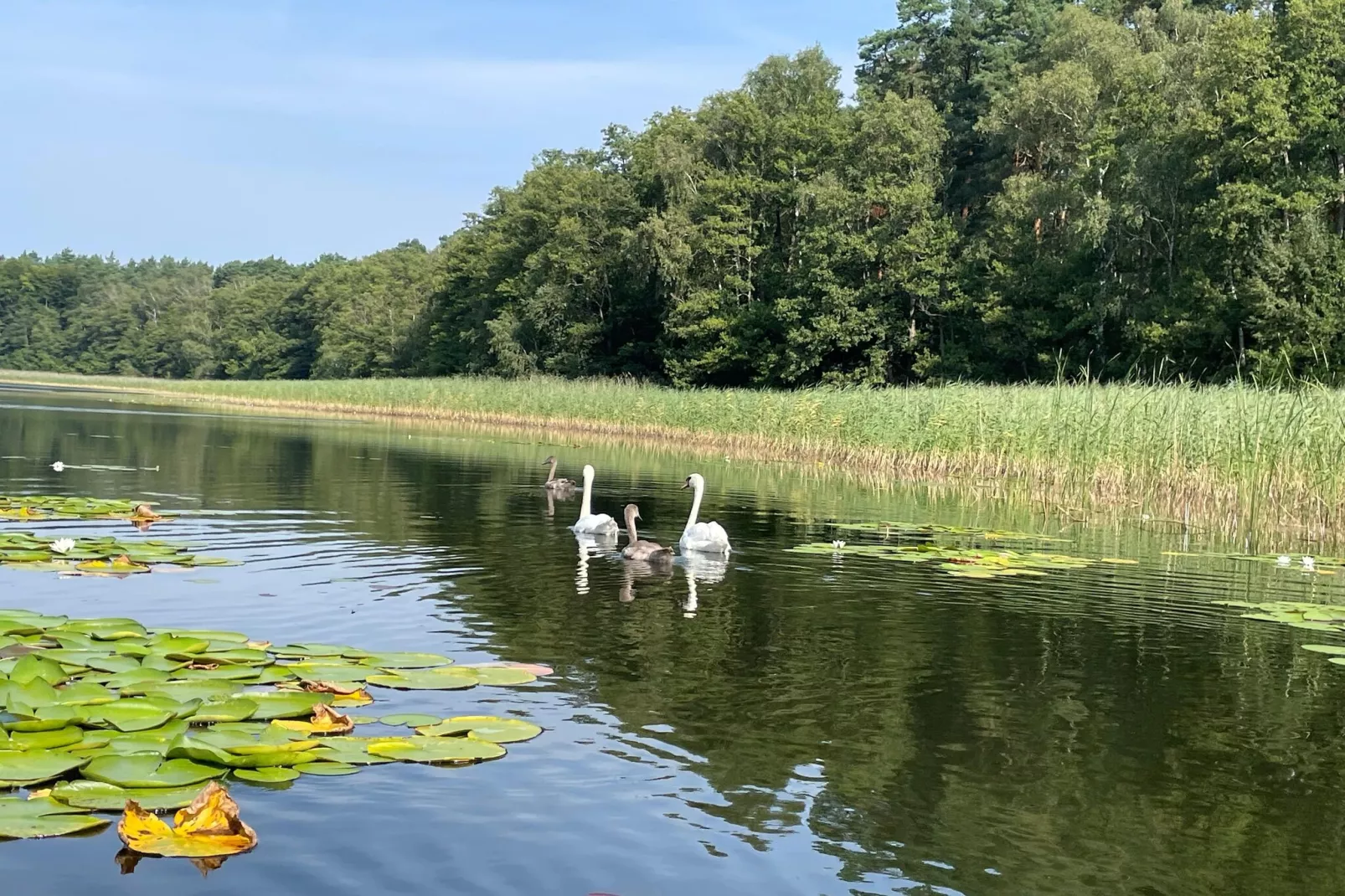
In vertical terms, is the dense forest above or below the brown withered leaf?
above

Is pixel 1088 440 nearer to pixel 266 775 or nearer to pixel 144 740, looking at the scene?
pixel 266 775

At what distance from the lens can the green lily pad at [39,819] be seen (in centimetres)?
446

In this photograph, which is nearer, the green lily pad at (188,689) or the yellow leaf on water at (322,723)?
the yellow leaf on water at (322,723)

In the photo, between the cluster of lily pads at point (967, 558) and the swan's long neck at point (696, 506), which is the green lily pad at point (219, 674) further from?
the cluster of lily pads at point (967, 558)

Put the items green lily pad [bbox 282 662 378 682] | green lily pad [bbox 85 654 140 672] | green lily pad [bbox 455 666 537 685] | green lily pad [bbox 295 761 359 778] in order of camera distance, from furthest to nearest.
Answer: green lily pad [bbox 455 666 537 685], green lily pad [bbox 282 662 378 682], green lily pad [bbox 85 654 140 672], green lily pad [bbox 295 761 359 778]

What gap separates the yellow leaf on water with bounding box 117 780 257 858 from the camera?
447 centimetres

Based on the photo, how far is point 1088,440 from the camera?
2091cm

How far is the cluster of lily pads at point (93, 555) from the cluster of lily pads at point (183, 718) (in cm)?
284

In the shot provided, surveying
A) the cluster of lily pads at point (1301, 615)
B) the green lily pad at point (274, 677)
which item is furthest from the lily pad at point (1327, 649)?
the green lily pad at point (274, 677)

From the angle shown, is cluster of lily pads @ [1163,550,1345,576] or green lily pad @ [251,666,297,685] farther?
cluster of lily pads @ [1163,550,1345,576]

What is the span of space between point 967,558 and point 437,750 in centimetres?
860

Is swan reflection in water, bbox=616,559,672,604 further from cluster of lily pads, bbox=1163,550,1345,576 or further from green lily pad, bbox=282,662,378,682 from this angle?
cluster of lily pads, bbox=1163,550,1345,576

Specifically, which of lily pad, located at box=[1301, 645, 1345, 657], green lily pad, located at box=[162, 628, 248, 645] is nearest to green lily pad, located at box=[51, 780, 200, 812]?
green lily pad, located at box=[162, 628, 248, 645]

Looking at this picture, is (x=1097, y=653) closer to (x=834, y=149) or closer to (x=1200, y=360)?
(x=1200, y=360)
